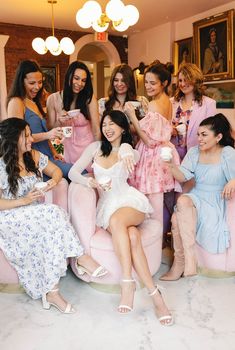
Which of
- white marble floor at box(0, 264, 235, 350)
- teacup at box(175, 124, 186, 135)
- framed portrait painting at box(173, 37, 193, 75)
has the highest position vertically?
framed portrait painting at box(173, 37, 193, 75)

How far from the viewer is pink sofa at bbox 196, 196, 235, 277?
2381 mm

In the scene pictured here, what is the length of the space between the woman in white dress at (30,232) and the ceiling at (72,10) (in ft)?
12.0

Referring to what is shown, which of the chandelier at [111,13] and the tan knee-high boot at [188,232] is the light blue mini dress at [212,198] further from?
the chandelier at [111,13]

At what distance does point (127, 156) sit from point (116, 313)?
941 mm

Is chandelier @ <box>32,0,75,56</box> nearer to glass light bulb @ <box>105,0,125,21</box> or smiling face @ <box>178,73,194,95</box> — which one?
glass light bulb @ <box>105,0,125,21</box>

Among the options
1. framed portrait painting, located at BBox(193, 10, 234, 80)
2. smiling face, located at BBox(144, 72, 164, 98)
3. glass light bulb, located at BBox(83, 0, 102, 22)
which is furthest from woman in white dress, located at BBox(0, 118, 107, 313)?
framed portrait painting, located at BBox(193, 10, 234, 80)

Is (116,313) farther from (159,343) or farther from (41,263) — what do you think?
(41,263)

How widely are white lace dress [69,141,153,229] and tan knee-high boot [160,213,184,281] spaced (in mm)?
197

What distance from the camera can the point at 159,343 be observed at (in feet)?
5.83

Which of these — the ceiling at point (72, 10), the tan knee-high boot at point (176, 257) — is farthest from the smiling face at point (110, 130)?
the ceiling at point (72, 10)

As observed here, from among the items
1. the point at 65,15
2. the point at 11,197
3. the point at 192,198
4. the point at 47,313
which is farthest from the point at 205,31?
the point at 47,313

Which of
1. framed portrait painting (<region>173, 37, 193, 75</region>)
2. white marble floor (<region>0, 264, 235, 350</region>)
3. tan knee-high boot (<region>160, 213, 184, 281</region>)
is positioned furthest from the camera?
framed portrait painting (<region>173, 37, 193, 75</region>)

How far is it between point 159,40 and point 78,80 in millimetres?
4634

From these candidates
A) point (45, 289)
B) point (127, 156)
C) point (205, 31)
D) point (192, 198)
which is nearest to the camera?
point (45, 289)
